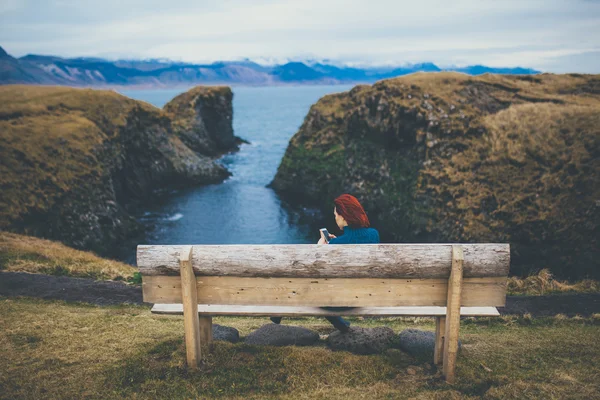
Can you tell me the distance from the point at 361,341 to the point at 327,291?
5.69 ft

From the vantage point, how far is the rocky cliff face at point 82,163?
3491 cm

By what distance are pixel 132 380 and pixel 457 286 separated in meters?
4.77

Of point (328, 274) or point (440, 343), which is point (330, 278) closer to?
point (328, 274)

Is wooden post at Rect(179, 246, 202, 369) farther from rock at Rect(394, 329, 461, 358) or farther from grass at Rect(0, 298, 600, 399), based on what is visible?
rock at Rect(394, 329, 461, 358)

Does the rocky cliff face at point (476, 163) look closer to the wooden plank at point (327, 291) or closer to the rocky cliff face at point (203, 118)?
the wooden plank at point (327, 291)

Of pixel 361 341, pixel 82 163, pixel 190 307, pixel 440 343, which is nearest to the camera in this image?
pixel 190 307

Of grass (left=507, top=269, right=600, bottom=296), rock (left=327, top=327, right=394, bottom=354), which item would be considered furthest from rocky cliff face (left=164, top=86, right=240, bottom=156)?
rock (left=327, top=327, right=394, bottom=354)

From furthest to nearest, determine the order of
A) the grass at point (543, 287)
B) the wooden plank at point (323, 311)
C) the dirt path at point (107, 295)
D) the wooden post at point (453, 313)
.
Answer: the grass at point (543, 287)
the dirt path at point (107, 295)
the wooden plank at point (323, 311)
the wooden post at point (453, 313)

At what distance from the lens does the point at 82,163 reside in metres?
41.2

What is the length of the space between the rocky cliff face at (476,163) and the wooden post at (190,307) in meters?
24.7

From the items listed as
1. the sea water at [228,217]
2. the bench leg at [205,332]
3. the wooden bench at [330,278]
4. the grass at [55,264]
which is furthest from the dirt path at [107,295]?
the sea water at [228,217]

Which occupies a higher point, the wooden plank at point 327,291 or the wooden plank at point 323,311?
the wooden plank at point 327,291

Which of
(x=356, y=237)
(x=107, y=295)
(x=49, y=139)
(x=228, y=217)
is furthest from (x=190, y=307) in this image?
(x=228, y=217)

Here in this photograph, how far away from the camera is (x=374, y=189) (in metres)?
44.1
